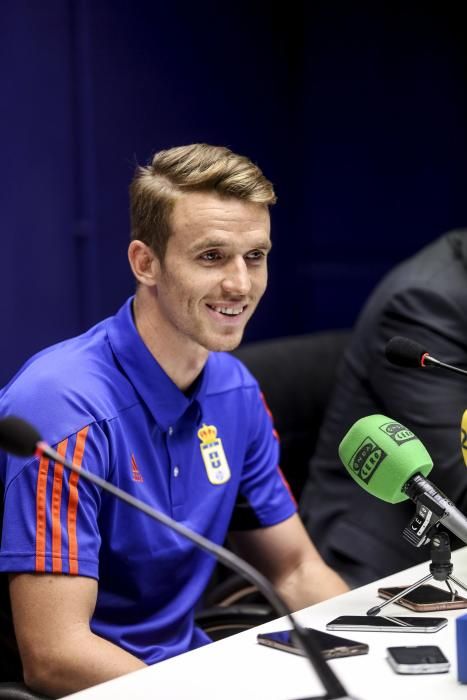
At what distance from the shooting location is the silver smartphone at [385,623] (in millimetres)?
1533

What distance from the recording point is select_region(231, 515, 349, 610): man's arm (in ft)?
6.59

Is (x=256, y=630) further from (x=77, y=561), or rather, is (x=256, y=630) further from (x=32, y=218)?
(x=32, y=218)

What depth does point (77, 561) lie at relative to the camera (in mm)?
1590

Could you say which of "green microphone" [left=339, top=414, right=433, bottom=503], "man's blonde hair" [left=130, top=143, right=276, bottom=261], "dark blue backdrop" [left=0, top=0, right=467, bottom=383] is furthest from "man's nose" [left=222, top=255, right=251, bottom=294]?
"dark blue backdrop" [left=0, top=0, right=467, bottom=383]

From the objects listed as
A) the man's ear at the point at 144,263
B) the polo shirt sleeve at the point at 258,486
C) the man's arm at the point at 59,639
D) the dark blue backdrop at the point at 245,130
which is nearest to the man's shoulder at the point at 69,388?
the man's ear at the point at 144,263

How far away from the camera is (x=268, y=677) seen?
1.37 metres

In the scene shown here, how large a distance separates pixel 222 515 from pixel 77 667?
0.48 m

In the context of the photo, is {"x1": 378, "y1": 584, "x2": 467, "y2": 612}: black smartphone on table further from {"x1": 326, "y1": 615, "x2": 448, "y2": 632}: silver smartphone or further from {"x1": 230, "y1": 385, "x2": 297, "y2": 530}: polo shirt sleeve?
{"x1": 230, "y1": 385, "x2": 297, "y2": 530}: polo shirt sleeve

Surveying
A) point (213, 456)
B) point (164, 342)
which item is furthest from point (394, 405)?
point (164, 342)

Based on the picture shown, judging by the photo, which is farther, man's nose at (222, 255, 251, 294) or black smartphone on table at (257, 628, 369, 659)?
man's nose at (222, 255, 251, 294)

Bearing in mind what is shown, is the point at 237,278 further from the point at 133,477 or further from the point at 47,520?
the point at 47,520

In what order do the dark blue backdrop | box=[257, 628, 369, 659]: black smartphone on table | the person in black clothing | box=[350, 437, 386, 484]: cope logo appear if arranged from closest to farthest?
box=[257, 628, 369, 659]: black smartphone on table < box=[350, 437, 386, 484]: cope logo < the person in black clothing < the dark blue backdrop

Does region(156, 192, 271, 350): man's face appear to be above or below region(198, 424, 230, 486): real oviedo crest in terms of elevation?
above

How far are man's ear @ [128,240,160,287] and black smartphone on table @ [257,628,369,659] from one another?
64 cm
